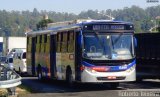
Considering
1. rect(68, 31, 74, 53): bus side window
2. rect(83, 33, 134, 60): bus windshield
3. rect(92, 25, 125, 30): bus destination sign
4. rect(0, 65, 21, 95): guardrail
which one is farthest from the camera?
rect(68, 31, 74, 53): bus side window

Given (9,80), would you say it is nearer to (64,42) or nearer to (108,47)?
(108,47)

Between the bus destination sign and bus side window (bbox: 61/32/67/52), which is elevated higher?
the bus destination sign

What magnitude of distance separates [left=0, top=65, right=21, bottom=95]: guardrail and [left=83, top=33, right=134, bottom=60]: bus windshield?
3.39m

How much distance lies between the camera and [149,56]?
2539 centimetres

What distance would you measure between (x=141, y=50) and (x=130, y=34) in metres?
4.49

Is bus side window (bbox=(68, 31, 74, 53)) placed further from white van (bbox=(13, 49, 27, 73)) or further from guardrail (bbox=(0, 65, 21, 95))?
white van (bbox=(13, 49, 27, 73))

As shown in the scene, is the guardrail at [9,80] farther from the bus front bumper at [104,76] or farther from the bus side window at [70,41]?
the bus side window at [70,41]

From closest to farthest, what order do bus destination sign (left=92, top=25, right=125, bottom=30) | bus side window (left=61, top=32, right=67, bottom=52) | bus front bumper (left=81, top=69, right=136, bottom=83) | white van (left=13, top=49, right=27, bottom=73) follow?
bus front bumper (left=81, top=69, right=136, bottom=83)
bus destination sign (left=92, top=25, right=125, bottom=30)
bus side window (left=61, top=32, right=67, bottom=52)
white van (left=13, top=49, right=27, bottom=73)

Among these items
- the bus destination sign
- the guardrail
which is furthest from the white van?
the bus destination sign

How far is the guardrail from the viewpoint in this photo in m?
17.6

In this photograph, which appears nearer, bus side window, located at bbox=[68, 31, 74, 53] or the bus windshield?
the bus windshield

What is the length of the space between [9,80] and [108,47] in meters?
5.33

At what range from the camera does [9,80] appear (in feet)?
58.7

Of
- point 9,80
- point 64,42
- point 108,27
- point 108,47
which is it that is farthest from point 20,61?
point 9,80
